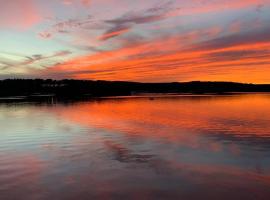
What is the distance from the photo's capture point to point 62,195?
39.8ft

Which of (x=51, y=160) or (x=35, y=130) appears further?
(x=35, y=130)

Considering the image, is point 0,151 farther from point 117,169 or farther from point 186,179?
point 186,179

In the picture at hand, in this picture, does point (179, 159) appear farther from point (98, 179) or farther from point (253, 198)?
point (253, 198)

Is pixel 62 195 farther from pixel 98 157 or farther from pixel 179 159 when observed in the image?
pixel 179 159

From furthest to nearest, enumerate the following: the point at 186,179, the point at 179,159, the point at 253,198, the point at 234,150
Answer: the point at 234,150 → the point at 179,159 → the point at 186,179 → the point at 253,198

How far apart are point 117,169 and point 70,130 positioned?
50.1 feet

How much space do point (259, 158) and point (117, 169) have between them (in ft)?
24.9

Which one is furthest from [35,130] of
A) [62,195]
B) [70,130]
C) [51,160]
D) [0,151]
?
[62,195]

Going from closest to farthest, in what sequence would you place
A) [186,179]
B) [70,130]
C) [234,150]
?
[186,179] < [234,150] < [70,130]

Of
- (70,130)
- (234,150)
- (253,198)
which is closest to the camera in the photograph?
(253,198)

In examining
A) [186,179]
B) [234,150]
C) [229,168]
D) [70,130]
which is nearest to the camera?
[186,179]

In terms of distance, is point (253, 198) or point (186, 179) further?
point (186, 179)

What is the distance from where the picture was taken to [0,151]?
20609 millimetres

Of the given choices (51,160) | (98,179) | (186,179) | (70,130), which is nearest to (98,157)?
(51,160)
